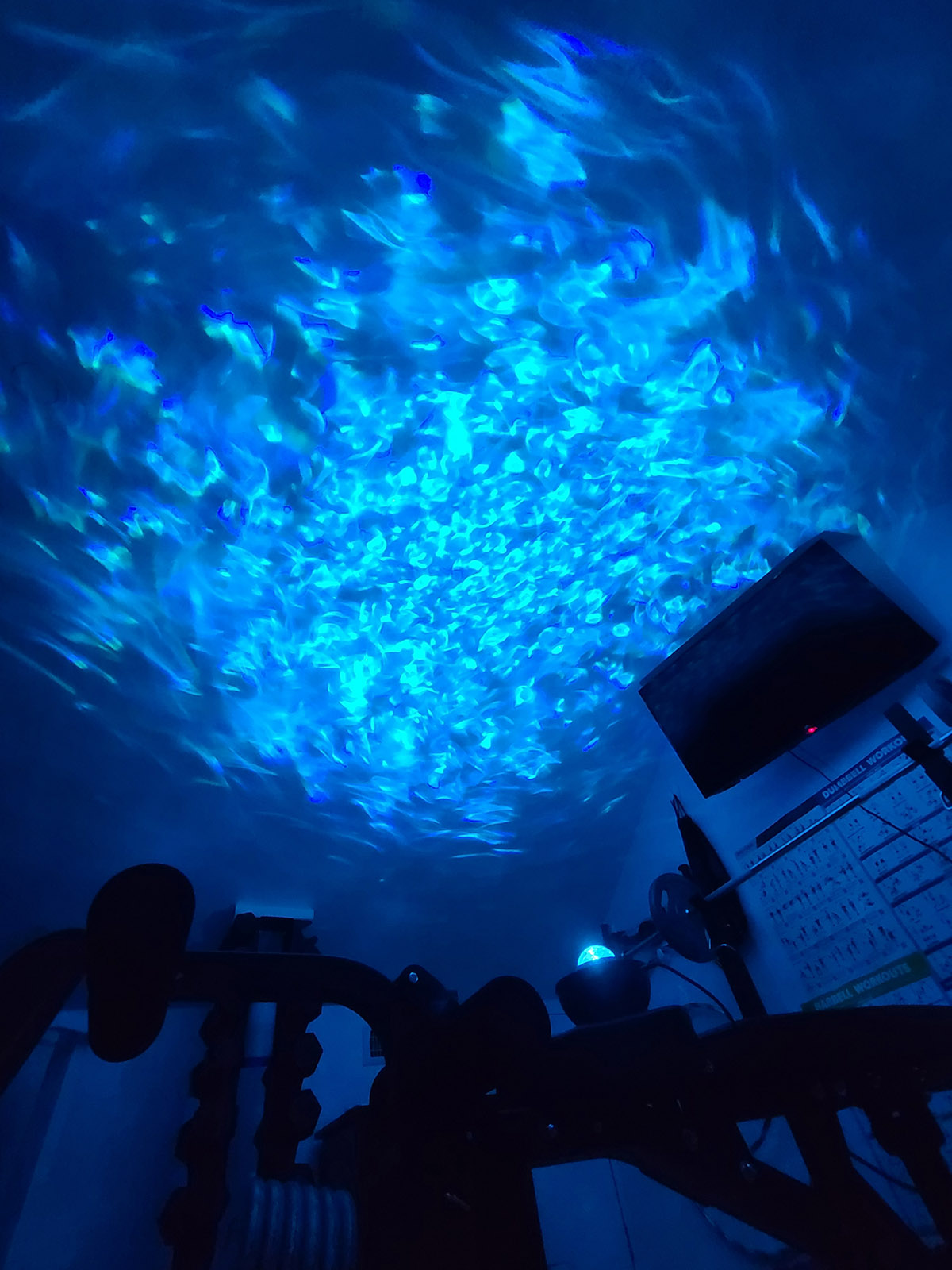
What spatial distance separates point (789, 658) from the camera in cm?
268

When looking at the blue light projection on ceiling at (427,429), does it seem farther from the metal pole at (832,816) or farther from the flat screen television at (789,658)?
the metal pole at (832,816)

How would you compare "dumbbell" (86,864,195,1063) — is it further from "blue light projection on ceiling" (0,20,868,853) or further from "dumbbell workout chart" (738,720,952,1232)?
"dumbbell workout chart" (738,720,952,1232)

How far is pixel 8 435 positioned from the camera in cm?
213

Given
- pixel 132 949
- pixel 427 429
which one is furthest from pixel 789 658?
pixel 132 949

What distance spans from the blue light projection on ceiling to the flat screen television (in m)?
0.26

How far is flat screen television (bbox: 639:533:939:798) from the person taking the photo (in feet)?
8.12

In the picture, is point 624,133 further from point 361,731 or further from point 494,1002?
point 361,731

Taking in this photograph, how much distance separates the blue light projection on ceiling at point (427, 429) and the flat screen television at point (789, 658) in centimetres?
26

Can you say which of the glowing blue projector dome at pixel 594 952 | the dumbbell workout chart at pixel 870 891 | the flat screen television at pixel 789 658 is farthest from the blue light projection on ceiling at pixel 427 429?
the glowing blue projector dome at pixel 594 952

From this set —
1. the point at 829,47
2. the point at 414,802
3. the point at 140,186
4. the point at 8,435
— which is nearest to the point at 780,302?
the point at 829,47

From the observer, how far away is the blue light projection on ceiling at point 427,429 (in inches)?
76.4

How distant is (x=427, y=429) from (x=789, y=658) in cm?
179

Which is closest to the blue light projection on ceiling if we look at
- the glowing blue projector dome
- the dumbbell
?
the glowing blue projector dome

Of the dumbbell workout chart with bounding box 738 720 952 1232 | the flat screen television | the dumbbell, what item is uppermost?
the flat screen television
